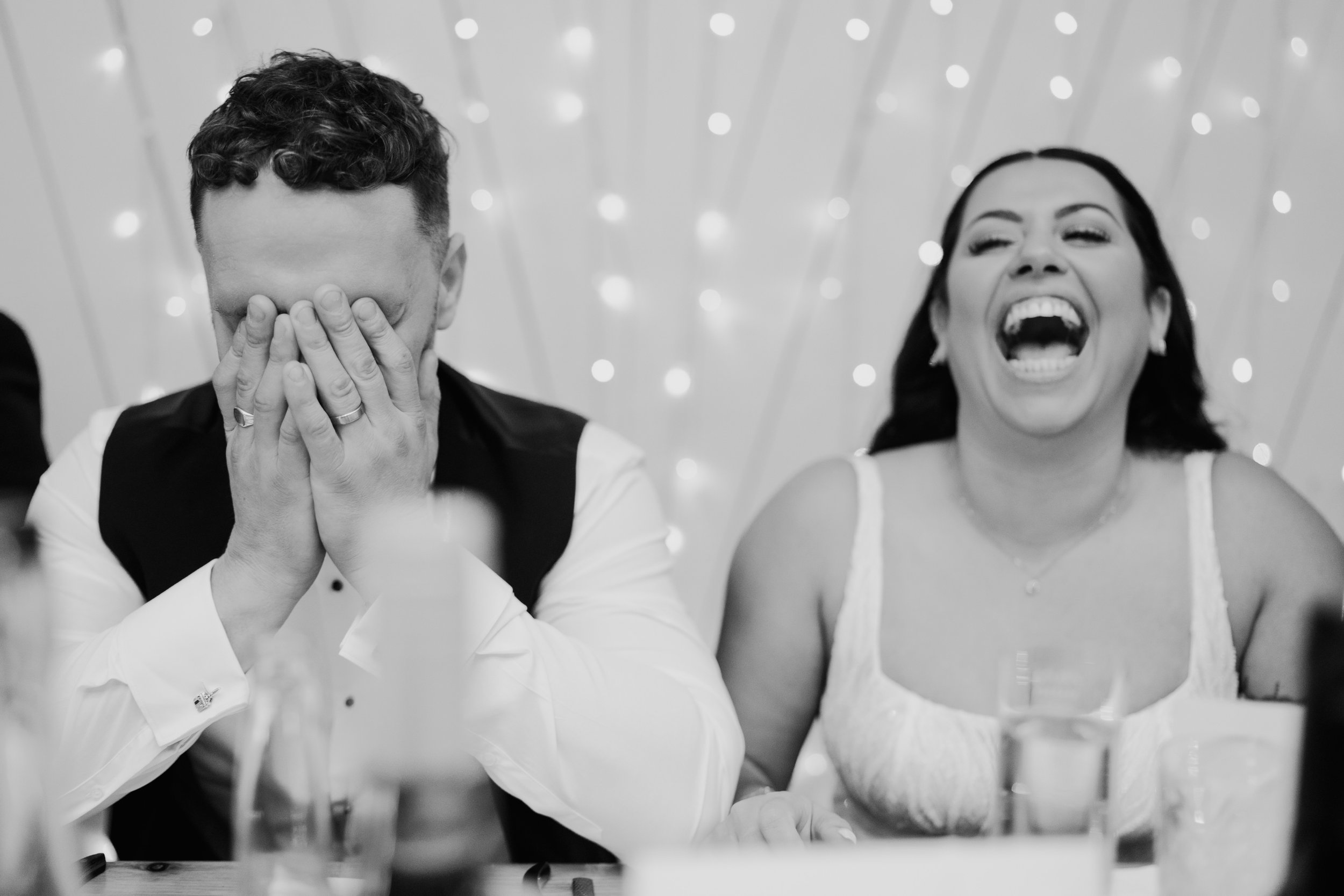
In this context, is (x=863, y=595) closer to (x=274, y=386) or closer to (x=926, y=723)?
(x=926, y=723)

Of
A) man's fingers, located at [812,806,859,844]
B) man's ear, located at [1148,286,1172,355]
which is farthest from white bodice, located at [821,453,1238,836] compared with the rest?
man's fingers, located at [812,806,859,844]

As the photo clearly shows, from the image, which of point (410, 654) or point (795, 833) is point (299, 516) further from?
point (410, 654)

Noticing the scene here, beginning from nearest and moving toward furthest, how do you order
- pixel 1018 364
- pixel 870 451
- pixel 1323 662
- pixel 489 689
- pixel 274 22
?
1. pixel 1323 662
2. pixel 489 689
3. pixel 1018 364
4. pixel 870 451
5. pixel 274 22

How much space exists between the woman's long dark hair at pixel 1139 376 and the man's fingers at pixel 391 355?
0.76 meters

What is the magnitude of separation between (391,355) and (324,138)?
0.21 meters

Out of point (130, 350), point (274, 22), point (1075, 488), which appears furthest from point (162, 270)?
point (1075, 488)

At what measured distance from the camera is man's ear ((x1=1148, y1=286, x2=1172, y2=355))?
1.54m

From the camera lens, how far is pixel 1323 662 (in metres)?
0.47

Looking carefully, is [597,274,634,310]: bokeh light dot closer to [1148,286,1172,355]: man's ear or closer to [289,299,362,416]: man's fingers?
[1148,286,1172,355]: man's ear

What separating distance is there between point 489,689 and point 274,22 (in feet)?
4.88

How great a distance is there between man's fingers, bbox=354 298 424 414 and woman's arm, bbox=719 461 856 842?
57 cm

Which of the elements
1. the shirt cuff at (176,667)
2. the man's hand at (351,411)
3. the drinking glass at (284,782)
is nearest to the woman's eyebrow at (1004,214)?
the man's hand at (351,411)

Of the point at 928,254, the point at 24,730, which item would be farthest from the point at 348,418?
the point at 928,254

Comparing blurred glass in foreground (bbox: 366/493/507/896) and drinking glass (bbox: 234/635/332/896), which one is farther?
drinking glass (bbox: 234/635/332/896)
